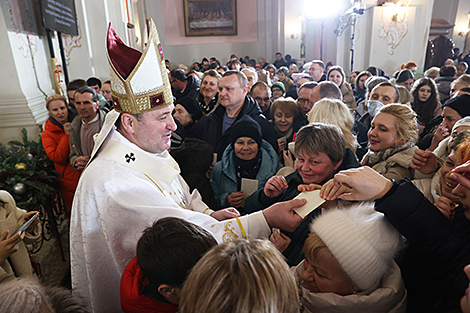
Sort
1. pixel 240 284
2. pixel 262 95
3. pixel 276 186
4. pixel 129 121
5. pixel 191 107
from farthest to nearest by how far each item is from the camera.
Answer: pixel 262 95
pixel 191 107
pixel 276 186
pixel 129 121
pixel 240 284

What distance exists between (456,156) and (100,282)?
5.84 feet

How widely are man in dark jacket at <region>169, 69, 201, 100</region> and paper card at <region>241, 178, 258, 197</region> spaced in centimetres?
289

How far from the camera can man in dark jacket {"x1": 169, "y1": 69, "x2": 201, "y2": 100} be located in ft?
16.3

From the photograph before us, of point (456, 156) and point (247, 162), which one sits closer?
point (456, 156)

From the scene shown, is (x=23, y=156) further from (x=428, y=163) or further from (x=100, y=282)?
(x=428, y=163)

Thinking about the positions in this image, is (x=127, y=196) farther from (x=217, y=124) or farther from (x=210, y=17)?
(x=210, y=17)

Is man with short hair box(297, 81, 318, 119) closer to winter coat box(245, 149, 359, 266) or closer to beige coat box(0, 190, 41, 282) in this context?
winter coat box(245, 149, 359, 266)

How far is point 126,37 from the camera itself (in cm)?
800

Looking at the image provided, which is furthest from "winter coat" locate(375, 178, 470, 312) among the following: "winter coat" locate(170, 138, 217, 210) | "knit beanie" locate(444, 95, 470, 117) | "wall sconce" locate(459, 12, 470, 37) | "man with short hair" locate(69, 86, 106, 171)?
"wall sconce" locate(459, 12, 470, 37)

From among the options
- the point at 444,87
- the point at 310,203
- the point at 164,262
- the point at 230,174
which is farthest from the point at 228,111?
the point at 444,87

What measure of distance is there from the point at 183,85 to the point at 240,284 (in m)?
4.80

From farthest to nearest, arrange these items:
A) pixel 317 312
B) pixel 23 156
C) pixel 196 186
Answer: pixel 23 156, pixel 196 186, pixel 317 312

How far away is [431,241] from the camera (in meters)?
1.12

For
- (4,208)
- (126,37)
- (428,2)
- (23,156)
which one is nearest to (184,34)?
(126,37)
